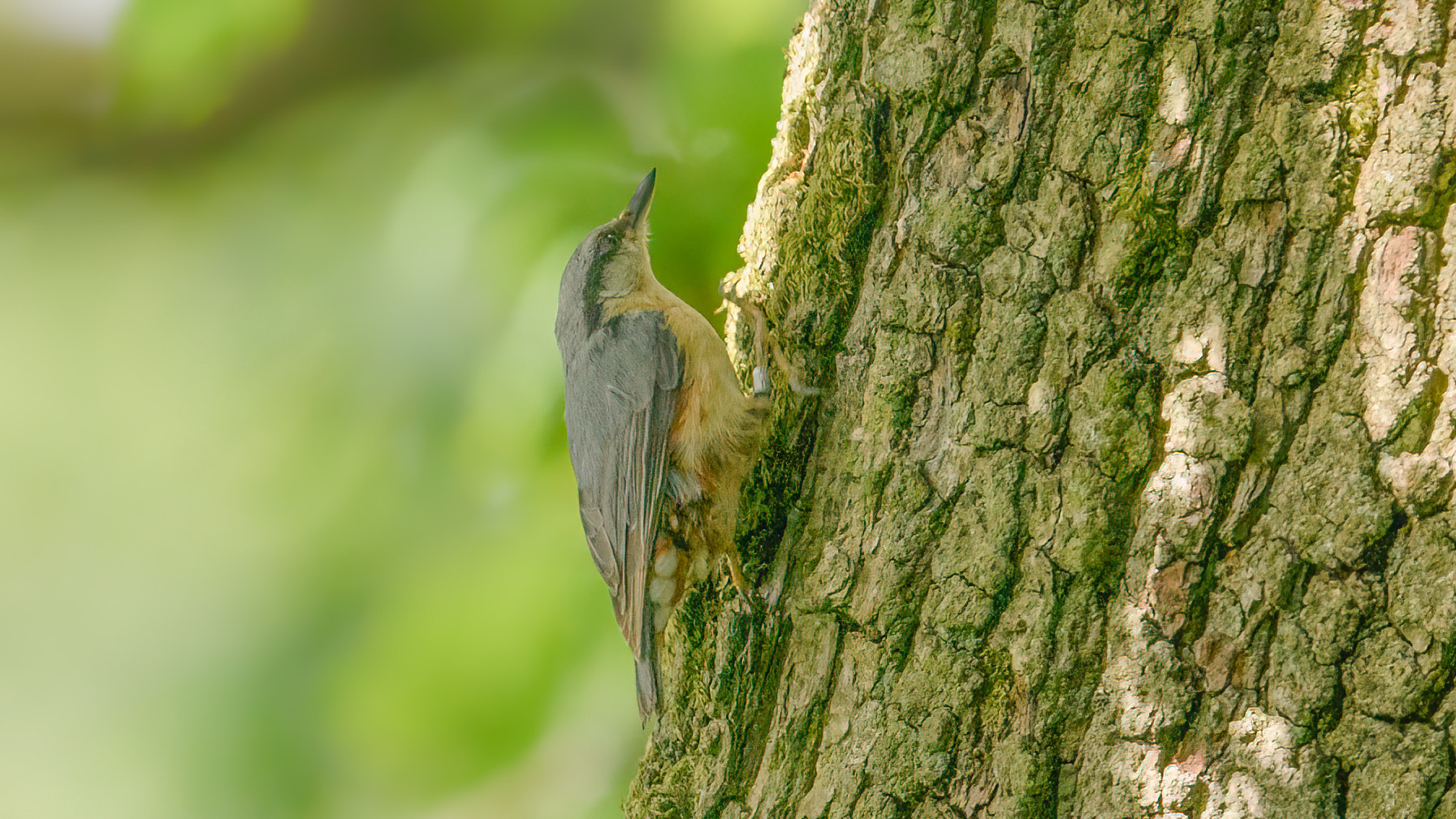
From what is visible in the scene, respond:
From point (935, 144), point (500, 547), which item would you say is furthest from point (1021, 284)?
point (500, 547)

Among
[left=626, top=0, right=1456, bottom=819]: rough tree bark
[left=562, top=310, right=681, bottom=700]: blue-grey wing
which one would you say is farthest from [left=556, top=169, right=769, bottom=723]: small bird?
[left=626, top=0, right=1456, bottom=819]: rough tree bark

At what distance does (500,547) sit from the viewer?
6.53ft

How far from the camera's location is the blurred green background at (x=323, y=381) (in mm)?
1945

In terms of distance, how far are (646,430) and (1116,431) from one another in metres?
1.14

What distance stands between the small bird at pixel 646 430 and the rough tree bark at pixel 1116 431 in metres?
0.27

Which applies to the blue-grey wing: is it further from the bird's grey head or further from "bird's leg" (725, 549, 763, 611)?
"bird's leg" (725, 549, 763, 611)

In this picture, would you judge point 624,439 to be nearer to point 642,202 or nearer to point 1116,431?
point 642,202

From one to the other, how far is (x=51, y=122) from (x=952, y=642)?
7.91ft

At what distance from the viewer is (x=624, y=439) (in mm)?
2117

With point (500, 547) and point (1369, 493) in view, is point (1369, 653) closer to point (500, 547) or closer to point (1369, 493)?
point (1369, 493)

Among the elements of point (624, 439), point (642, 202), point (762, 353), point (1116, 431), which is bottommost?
point (1116, 431)

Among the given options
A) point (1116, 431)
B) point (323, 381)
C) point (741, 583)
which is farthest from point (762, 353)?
point (323, 381)

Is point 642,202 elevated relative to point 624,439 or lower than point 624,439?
elevated

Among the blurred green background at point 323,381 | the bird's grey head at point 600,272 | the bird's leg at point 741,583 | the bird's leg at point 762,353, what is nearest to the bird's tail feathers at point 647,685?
the blurred green background at point 323,381
